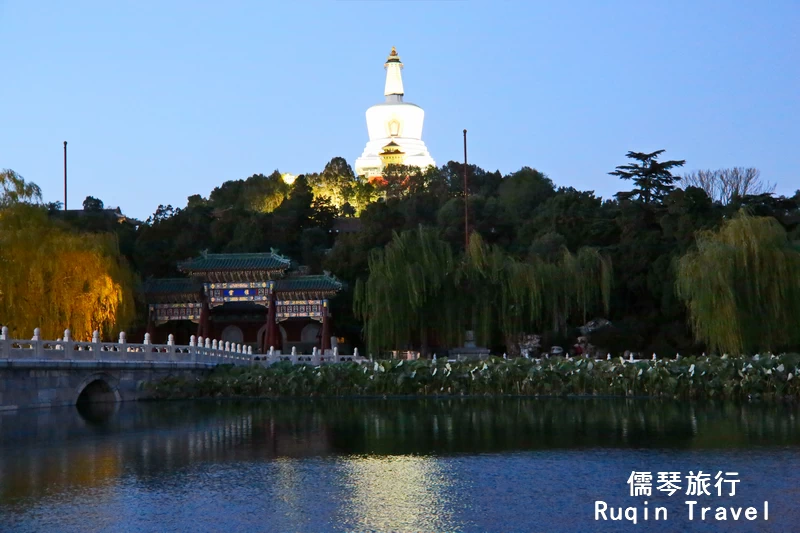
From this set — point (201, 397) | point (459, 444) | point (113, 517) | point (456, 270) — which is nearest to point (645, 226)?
point (456, 270)

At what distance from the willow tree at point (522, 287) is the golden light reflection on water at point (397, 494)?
719 inches

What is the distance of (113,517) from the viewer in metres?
11.3

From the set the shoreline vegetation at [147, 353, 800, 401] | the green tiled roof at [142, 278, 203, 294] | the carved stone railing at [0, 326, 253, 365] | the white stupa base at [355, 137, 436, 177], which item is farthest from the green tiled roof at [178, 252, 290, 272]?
the white stupa base at [355, 137, 436, 177]

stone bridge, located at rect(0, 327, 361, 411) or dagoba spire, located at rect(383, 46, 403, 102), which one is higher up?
dagoba spire, located at rect(383, 46, 403, 102)

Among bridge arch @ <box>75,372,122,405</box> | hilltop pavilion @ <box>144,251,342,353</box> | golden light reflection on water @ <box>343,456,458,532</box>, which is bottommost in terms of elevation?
golden light reflection on water @ <box>343,456,458,532</box>

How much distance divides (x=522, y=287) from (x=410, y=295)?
344cm

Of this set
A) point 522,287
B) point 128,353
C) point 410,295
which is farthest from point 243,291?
point 128,353

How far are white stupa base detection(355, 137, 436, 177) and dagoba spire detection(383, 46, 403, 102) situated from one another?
334cm

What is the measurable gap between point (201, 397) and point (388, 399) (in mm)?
4868

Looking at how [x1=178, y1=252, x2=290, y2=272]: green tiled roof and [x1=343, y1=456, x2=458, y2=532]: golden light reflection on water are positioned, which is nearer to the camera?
[x1=343, y1=456, x2=458, y2=532]: golden light reflection on water

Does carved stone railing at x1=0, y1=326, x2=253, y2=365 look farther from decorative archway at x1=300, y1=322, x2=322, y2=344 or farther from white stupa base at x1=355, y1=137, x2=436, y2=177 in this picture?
white stupa base at x1=355, y1=137, x2=436, y2=177

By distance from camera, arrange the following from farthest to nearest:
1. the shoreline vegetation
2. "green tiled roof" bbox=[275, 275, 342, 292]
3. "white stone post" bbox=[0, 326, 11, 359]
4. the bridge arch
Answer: "green tiled roof" bbox=[275, 275, 342, 292], the bridge arch, the shoreline vegetation, "white stone post" bbox=[0, 326, 11, 359]

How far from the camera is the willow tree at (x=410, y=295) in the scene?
32.8 m

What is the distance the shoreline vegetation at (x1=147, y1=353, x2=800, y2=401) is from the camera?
81.6ft
